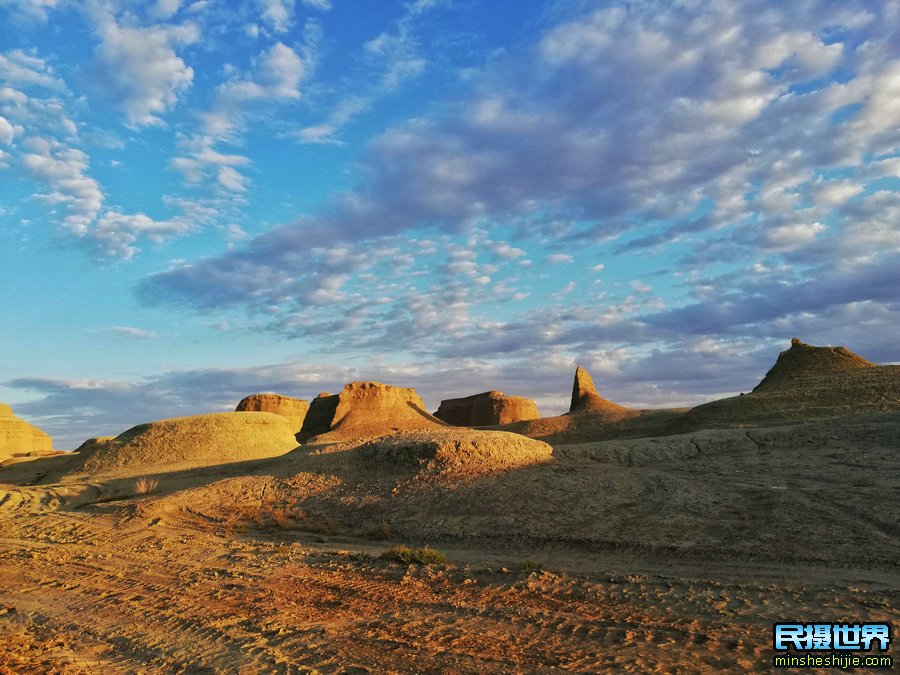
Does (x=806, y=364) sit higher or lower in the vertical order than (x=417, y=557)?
higher

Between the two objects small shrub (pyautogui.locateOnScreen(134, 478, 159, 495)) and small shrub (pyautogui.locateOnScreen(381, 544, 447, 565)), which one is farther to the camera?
small shrub (pyautogui.locateOnScreen(134, 478, 159, 495))

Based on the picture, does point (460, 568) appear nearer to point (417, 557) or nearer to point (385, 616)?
point (417, 557)

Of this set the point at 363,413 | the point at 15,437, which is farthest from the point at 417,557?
the point at 15,437

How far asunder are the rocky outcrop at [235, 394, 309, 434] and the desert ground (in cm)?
5142

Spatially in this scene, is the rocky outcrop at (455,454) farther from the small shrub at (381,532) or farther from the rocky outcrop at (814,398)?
the rocky outcrop at (814,398)

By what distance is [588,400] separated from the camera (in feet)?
221

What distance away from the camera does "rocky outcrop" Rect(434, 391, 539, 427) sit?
271 feet

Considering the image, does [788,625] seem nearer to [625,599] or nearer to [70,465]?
[625,599]

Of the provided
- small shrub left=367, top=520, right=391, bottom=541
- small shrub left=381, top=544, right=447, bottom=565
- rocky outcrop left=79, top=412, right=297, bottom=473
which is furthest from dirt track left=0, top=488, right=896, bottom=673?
rocky outcrop left=79, top=412, right=297, bottom=473

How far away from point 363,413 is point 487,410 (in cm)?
1917

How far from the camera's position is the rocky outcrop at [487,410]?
271 ft

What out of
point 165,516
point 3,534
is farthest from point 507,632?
point 3,534

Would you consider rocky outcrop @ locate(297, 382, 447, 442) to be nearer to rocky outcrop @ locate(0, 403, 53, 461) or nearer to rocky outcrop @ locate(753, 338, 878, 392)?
rocky outcrop @ locate(0, 403, 53, 461)

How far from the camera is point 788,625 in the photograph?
6.52m
